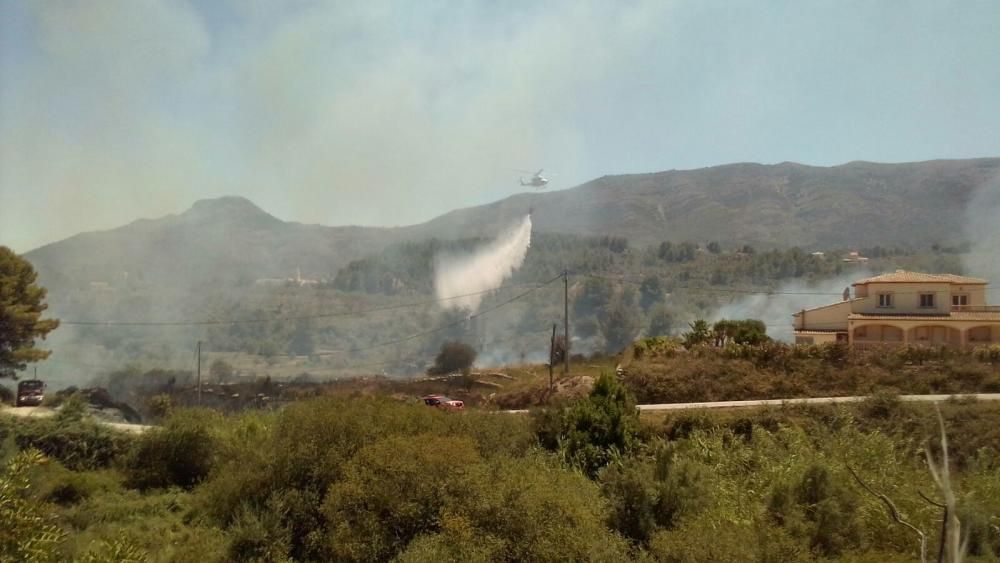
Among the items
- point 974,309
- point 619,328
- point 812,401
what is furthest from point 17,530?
point 619,328

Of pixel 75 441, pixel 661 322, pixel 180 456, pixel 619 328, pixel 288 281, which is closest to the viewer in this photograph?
pixel 180 456

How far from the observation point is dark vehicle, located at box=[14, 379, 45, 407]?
1726 inches

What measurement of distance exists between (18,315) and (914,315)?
58.1m

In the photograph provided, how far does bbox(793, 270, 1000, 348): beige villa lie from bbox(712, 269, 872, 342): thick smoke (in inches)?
1079

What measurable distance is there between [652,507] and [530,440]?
26.4 ft

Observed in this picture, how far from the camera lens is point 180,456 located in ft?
101

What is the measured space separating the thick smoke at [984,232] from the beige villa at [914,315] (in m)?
44.7

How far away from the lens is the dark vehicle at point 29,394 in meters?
43.8

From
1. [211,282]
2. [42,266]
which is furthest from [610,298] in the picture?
[42,266]

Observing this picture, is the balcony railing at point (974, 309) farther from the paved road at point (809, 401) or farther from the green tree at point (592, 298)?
the green tree at point (592, 298)

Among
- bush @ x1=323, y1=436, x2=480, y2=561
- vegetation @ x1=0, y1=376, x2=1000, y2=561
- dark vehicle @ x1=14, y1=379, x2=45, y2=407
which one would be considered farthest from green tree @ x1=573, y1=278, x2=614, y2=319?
bush @ x1=323, y1=436, x2=480, y2=561

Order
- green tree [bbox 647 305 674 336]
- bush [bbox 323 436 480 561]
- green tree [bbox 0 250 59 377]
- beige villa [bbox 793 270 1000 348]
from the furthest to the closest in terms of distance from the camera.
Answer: green tree [bbox 647 305 674 336] → green tree [bbox 0 250 59 377] → beige villa [bbox 793 270 1000 348] → bush [bbox 323 436 480 561]

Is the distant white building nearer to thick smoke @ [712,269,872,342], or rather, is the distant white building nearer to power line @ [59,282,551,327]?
power line @ [59,282,551,327]

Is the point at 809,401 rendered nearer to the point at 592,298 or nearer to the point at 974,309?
the point at 974,309
